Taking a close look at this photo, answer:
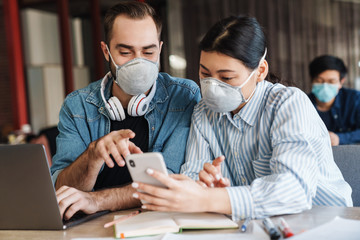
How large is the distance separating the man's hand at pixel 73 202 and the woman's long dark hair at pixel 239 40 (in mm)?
689

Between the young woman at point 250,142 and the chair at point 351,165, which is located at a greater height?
the young woman at point 250,142

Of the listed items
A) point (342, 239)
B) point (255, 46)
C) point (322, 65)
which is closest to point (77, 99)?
point (255, 46)

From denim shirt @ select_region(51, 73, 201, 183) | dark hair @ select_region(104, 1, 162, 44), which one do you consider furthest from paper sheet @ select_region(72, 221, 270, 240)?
dark hair @ select_region(104, 1, 162, 44)

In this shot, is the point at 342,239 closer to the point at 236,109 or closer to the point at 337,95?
the point at 236,109

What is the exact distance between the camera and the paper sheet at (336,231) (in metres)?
0.97

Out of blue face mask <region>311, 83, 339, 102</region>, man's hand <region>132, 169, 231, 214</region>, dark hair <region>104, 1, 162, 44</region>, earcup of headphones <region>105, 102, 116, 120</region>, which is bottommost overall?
man's hand <region>132, 169, 231, 214</region>

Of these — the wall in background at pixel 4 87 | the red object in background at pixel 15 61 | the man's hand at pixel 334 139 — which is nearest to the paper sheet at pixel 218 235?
the man's hand at pixel 334 139

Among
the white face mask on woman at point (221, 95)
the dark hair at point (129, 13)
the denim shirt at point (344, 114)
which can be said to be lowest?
the denim shirt at point (344, 114)

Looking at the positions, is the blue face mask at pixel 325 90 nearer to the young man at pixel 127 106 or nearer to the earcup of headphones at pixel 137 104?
the young man at pixel 127 106

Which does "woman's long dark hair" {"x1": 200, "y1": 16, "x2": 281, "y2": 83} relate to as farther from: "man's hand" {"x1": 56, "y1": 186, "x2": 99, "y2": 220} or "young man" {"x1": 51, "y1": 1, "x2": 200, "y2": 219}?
"man's hand" {"x1": 56, "y1": 186, "x2": 99, "y2": 220}

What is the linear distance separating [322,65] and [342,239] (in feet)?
8.88

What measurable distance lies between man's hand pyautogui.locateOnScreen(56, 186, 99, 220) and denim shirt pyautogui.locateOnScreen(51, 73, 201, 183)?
382 millimetres

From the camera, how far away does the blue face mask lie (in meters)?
3.42

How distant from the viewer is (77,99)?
1.84 metres
